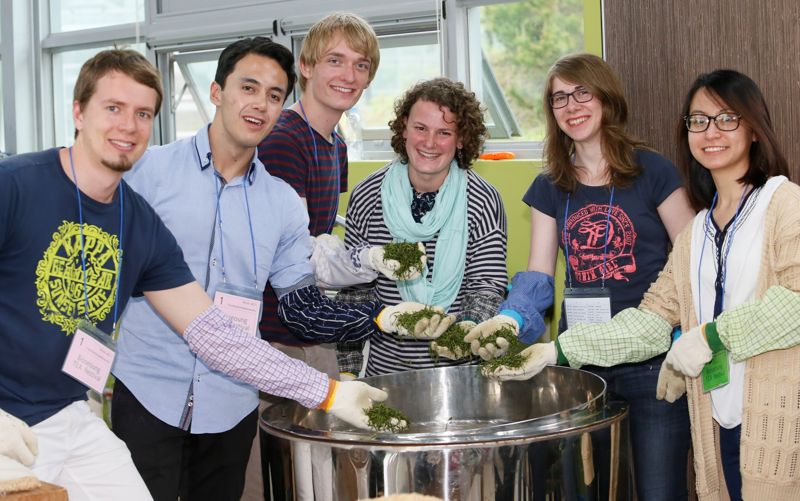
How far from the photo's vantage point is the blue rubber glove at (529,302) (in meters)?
2.36

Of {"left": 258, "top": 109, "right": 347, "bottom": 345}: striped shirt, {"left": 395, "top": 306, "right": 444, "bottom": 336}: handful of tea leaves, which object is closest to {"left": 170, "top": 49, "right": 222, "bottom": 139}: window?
{"left": 258, "top": 109, "right": 347, "bottom": 345}: striped shirt

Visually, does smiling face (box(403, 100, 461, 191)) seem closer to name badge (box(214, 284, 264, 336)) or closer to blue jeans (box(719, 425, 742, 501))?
name badge (box(214, 284, 264, 336))

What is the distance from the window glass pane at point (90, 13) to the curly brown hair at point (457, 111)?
301 centimetres

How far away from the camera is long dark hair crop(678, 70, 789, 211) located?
6.74 ft

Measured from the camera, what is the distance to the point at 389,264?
239 centimetres

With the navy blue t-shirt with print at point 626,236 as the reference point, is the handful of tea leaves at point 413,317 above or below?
below

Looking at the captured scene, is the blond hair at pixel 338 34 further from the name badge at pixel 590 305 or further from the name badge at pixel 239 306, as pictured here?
the name badge at pixel 590 305

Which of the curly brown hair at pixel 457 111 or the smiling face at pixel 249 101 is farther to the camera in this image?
the curly brown hair at pixel 457 111

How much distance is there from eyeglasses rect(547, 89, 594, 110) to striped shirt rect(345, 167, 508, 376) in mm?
304

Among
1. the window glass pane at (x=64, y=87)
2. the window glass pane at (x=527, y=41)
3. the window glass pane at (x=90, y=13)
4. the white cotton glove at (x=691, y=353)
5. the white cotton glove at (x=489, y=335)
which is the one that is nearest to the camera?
the white cotton glove at (x=691, y=353)

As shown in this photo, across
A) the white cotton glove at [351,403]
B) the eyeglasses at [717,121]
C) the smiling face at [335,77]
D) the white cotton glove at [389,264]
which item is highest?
the smiling face at [335,77]

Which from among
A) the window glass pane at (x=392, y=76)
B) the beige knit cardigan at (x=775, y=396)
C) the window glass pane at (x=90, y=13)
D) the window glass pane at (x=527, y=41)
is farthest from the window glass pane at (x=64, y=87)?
the beige knit cardigan at (x=775, y=396)

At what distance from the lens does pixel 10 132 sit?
5703 millimetres

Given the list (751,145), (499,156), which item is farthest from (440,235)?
(499,156)
